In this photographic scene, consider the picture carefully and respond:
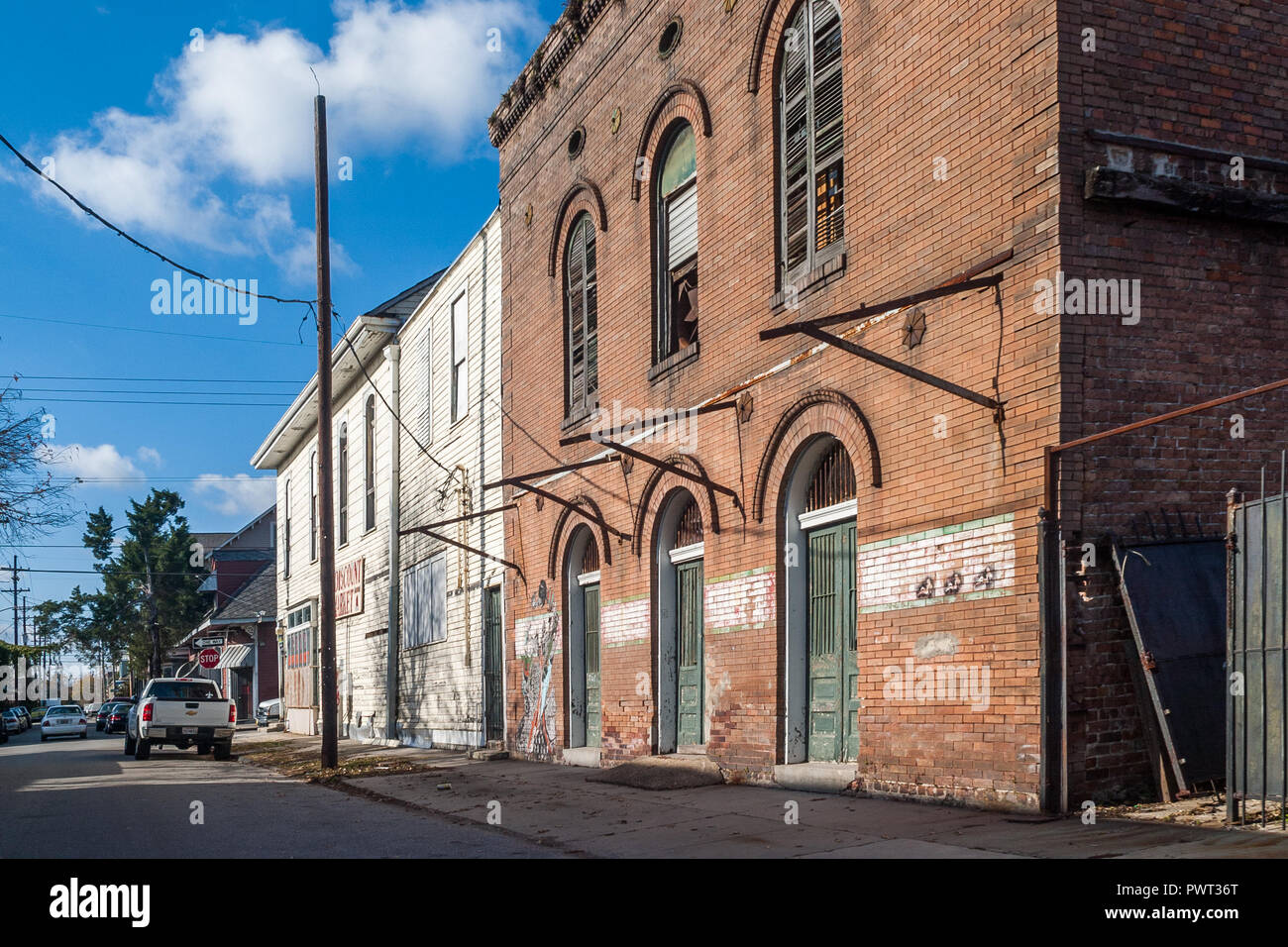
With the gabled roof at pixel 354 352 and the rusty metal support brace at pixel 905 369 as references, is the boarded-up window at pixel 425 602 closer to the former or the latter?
the gabled roof at pixel 354 352

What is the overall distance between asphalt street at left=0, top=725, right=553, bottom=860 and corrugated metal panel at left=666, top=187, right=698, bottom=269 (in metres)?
7.02

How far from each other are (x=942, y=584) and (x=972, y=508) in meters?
0.68

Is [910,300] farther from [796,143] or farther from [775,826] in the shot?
[775,826]

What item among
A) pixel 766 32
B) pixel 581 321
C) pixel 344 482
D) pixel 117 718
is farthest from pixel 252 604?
pixel 766 32

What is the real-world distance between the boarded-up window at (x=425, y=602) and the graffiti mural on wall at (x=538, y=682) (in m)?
4.72

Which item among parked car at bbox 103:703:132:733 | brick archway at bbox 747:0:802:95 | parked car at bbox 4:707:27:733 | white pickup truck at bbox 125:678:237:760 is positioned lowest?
parked car at bbox 4:707:27:733

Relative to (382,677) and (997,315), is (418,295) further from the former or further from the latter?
(997,315)

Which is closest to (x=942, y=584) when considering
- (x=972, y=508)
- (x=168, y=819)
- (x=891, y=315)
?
(x=972, y=508)

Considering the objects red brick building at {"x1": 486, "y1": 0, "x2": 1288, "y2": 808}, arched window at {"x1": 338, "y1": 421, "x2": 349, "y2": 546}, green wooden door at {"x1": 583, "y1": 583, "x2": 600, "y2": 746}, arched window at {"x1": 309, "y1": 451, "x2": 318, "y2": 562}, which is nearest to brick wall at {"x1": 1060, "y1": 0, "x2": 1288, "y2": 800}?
red brick building at {"x1": 486, "y1": 0, "x2": 1288, "y2": 808}

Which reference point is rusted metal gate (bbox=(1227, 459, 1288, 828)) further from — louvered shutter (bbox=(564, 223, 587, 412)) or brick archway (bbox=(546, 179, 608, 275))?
louvered shutter (bbox=(564, 223, 587, 412))

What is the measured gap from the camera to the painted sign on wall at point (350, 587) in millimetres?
31312

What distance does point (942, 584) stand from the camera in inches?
394

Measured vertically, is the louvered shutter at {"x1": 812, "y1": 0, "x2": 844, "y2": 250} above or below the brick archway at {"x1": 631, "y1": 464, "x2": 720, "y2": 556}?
above

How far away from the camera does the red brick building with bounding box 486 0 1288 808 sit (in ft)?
29.8
